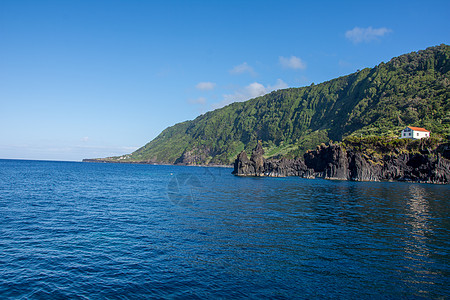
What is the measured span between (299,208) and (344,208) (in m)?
8.98

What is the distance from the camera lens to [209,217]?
41.1 m

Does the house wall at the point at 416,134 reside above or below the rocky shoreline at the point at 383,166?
above

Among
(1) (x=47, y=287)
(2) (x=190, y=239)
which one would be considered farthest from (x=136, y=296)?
(2) (x=190, y=239)

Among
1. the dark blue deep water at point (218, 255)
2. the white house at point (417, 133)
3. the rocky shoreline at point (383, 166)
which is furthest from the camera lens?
the white house at point (417, 133)

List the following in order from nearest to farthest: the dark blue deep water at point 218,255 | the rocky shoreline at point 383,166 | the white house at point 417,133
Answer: the dark blue deep water at point 218,255 → the rocky shoreline at point 383,166 → the white house at point 417,133

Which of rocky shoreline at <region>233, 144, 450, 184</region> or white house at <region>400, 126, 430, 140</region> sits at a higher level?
white house at <region>400, 126, 430, 140</region>

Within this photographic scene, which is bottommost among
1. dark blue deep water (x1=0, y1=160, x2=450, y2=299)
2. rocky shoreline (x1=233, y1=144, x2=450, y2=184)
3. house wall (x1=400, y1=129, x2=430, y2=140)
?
dark blue deep water (x1=0, y1=160, x2=450, y2=299)

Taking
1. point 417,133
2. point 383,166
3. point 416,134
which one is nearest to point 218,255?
point 383,166

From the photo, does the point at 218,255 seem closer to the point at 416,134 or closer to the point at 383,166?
the point at 383,166

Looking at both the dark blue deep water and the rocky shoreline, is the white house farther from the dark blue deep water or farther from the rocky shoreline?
the dark blue deep water

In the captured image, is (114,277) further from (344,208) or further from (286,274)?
(344,208)

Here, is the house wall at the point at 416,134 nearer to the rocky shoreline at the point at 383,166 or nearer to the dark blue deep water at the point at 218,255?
the rocky shoreline at the point at 383,166

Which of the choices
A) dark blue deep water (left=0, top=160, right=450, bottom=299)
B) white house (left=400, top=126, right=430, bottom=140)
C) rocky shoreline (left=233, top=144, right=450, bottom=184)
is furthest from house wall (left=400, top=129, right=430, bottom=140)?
dark blue deep water (left=0, top=160, right=450, bottom=299)

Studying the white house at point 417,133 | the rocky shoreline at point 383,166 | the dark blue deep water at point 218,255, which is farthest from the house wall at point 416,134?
the dark blue deep water at point 218,255
